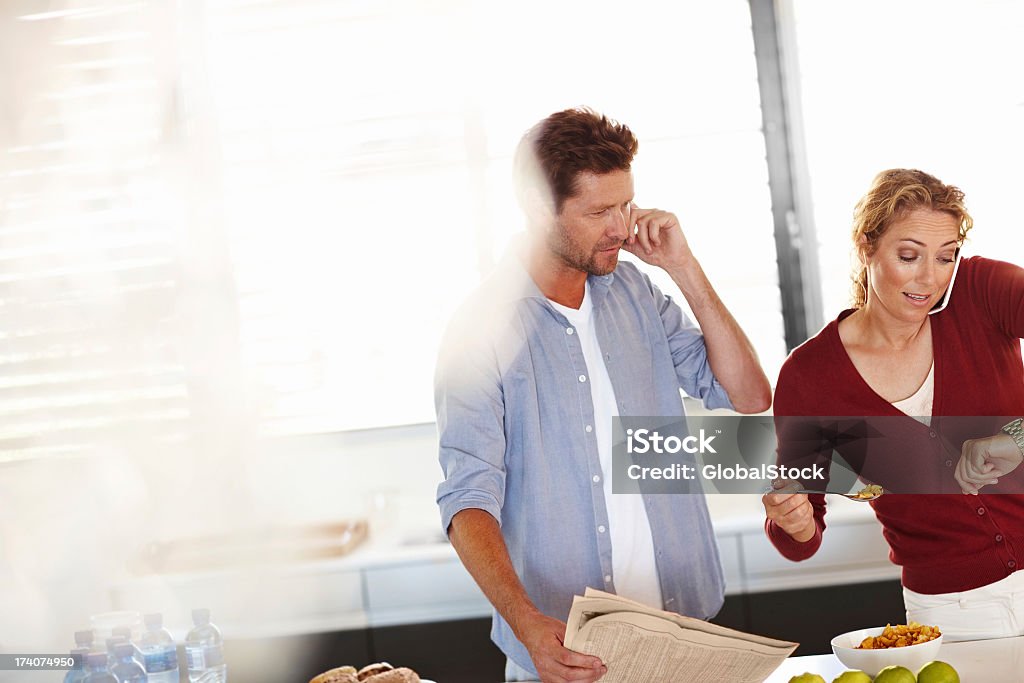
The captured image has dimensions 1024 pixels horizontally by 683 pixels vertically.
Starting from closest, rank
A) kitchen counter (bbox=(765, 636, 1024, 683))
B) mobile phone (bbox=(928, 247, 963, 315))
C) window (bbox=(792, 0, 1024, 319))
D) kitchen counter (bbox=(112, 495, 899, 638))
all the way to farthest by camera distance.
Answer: kitchen counter (bbox=(765, 636, 1024, 683)) < mobile phone (bbox=(928, 247, 963, 315)) < kitchen counter (bbox=(112, 495, 899, 638)) < window (bbox=(792, 0, 1024, 319))

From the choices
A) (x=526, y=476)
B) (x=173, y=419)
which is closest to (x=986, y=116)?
(x=526, y=476)

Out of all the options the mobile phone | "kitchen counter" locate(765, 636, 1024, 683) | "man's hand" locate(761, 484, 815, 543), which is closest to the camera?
"kitchen counter" locate(765, 636, 1024, 683)

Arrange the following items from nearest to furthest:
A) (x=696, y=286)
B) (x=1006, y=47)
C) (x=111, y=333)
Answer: (x=696, y=286)
(x=111, y=333)
(x=1006, y=47)

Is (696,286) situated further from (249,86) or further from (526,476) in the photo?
(249,86)

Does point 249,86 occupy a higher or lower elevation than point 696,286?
higher

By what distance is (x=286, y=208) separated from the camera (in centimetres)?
283

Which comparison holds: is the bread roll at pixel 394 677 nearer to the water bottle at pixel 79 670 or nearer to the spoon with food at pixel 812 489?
the water bottle at pixel 79 670

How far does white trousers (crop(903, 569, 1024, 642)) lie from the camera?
1448 millimetres

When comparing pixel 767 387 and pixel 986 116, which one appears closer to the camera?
pixel 767 387

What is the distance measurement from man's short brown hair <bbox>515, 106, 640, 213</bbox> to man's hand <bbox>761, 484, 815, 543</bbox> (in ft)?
1.86

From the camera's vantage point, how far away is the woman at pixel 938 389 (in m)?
1.46

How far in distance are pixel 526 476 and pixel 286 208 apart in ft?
5.02

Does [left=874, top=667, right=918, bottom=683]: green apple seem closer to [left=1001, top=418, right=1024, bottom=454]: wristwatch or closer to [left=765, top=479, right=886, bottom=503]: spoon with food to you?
[left=765, top=479, right=886, bottom=503]: spoon with food

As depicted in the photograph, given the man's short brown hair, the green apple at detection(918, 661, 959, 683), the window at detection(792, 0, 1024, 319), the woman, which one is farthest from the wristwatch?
the window at detection(792, 0, 1024, 319)
